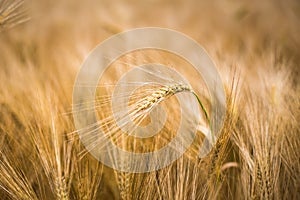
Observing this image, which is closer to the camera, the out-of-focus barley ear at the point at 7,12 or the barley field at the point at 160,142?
the barley field at the point at 160,142

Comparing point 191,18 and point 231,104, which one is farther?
point 191,18

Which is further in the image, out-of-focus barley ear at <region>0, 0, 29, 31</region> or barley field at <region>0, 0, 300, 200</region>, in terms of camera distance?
out-of-focus barley ear at <region>0, 0, 29, 31</region>

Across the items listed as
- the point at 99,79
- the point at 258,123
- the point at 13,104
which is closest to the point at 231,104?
the point at 258,123

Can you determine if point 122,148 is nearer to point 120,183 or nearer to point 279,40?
point 120,183

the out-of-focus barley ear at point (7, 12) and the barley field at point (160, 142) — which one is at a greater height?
the out-of-focus barley ear at point (7, 12)

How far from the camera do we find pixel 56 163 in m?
0.86

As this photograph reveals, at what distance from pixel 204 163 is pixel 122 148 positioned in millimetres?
259

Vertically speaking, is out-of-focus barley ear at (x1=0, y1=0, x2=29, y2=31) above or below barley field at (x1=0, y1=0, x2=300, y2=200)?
above

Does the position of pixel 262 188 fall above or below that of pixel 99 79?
below

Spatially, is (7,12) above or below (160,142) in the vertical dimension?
above

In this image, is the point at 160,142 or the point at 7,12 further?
the point at 7,12

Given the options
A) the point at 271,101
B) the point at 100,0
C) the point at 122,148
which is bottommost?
the point at 122,148

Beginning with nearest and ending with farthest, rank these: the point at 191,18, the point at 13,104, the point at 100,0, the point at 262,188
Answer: the point at 262,188
the point at 13,104
the point at 191,18
the point at 100,0

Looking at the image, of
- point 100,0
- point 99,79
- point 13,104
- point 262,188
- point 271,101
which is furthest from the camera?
point 100,0
